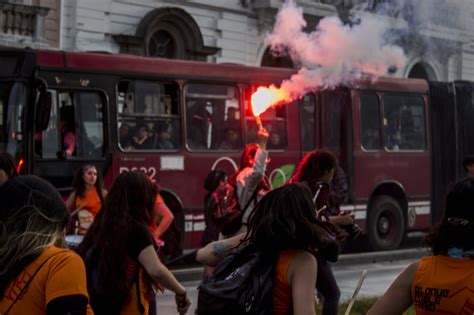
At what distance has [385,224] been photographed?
1872cm

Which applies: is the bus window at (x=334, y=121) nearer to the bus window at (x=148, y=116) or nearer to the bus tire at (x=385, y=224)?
the bus tire at (x=385, y=224)

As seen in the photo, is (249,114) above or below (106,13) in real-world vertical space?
below

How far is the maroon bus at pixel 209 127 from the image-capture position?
46.7 ft

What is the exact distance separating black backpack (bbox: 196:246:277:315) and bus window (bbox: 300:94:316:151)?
12844 mm

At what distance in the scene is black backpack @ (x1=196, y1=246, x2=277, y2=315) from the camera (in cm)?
431

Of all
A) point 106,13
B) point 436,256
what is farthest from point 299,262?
point 106,13

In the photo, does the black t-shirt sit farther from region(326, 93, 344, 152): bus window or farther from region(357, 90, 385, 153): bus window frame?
region(357, 90, 385, 153): bus window frame

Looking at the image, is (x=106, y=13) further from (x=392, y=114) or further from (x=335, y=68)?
(x=335, y=68)

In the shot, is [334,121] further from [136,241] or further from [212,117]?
[136,241]

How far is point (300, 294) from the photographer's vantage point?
439cm

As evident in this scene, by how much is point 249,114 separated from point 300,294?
12.3m

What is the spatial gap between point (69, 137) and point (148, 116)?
1271mm

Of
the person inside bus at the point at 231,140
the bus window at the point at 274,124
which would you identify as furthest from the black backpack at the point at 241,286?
the bus window at the point at 274,124

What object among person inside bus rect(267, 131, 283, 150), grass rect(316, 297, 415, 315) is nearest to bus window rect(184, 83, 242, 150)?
person inside bus rect(267, 131, 283, 150)
